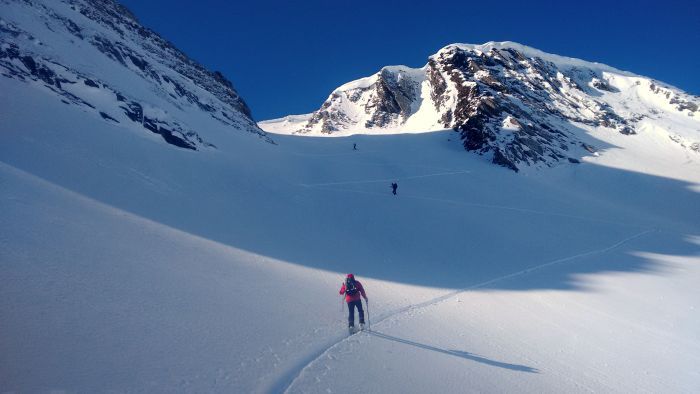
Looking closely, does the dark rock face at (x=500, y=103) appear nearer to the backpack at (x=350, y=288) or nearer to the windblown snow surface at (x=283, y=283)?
the windblown snow surface at (x=283, y=283)

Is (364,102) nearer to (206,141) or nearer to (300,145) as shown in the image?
(300,145)

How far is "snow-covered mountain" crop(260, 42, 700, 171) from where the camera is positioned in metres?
59.0

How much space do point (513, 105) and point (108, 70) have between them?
55.6m

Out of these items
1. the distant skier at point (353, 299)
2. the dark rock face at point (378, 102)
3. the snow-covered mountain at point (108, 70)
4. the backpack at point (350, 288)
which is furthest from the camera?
the dark rock face at point (378, 102)

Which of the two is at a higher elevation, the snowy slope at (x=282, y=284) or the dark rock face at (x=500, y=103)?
the dark rock face at (x=500, y=103)

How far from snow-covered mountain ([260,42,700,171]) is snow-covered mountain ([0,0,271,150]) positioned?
35033 millimetres

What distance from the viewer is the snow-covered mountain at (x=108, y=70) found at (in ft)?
78.5

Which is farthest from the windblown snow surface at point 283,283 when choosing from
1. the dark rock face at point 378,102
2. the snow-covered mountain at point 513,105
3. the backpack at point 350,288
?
the dark rock face at point 378,102

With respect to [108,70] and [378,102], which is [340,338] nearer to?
[108,70]

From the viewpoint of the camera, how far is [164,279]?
902 cm

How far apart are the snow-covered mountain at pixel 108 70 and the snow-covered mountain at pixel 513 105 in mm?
35033

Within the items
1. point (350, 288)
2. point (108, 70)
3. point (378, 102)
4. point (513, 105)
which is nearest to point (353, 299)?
point (350, 288)

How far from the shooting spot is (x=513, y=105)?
6494 cm

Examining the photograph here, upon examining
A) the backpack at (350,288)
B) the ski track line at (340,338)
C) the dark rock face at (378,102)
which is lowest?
the ski track line at (340,338)
